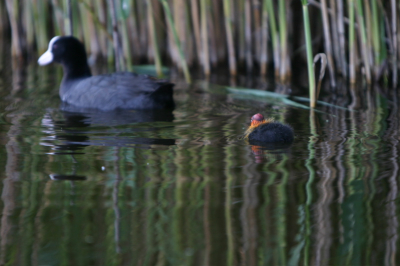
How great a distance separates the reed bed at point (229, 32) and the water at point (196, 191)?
3.90ft

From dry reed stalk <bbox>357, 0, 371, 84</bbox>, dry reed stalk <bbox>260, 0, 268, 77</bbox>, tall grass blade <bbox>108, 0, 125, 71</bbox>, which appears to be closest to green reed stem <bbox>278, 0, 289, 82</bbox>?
dry reed stalk <bbox>260, 0, 268, 77</bbox>

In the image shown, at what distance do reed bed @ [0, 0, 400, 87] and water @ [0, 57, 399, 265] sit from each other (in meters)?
1.19

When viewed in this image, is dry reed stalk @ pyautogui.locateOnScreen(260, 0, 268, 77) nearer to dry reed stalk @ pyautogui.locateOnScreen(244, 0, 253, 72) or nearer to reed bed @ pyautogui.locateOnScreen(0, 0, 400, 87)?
reed bed @ pyautogui.locateOnScreen(0, 0, 400, 87)

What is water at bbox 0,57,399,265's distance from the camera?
1.95 meters

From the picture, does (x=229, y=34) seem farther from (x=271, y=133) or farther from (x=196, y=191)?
(x=196, y=191)

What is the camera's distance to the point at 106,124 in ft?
12.8

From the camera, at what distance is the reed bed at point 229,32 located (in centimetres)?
502

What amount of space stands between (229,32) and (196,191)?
3.60 m

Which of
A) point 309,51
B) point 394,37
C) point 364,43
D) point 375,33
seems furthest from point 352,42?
point 309,51

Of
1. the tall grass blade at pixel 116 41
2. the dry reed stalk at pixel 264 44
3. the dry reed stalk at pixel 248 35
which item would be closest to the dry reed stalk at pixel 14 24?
the tall grass blade at pixel 116 41

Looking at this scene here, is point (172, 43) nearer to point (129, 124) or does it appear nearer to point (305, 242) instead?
point (129, 124)

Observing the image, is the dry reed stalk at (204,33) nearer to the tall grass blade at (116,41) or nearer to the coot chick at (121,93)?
the tall grass blade at (116,41)

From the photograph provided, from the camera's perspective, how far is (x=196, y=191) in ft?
8.08

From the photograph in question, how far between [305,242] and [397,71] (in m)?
3.64
